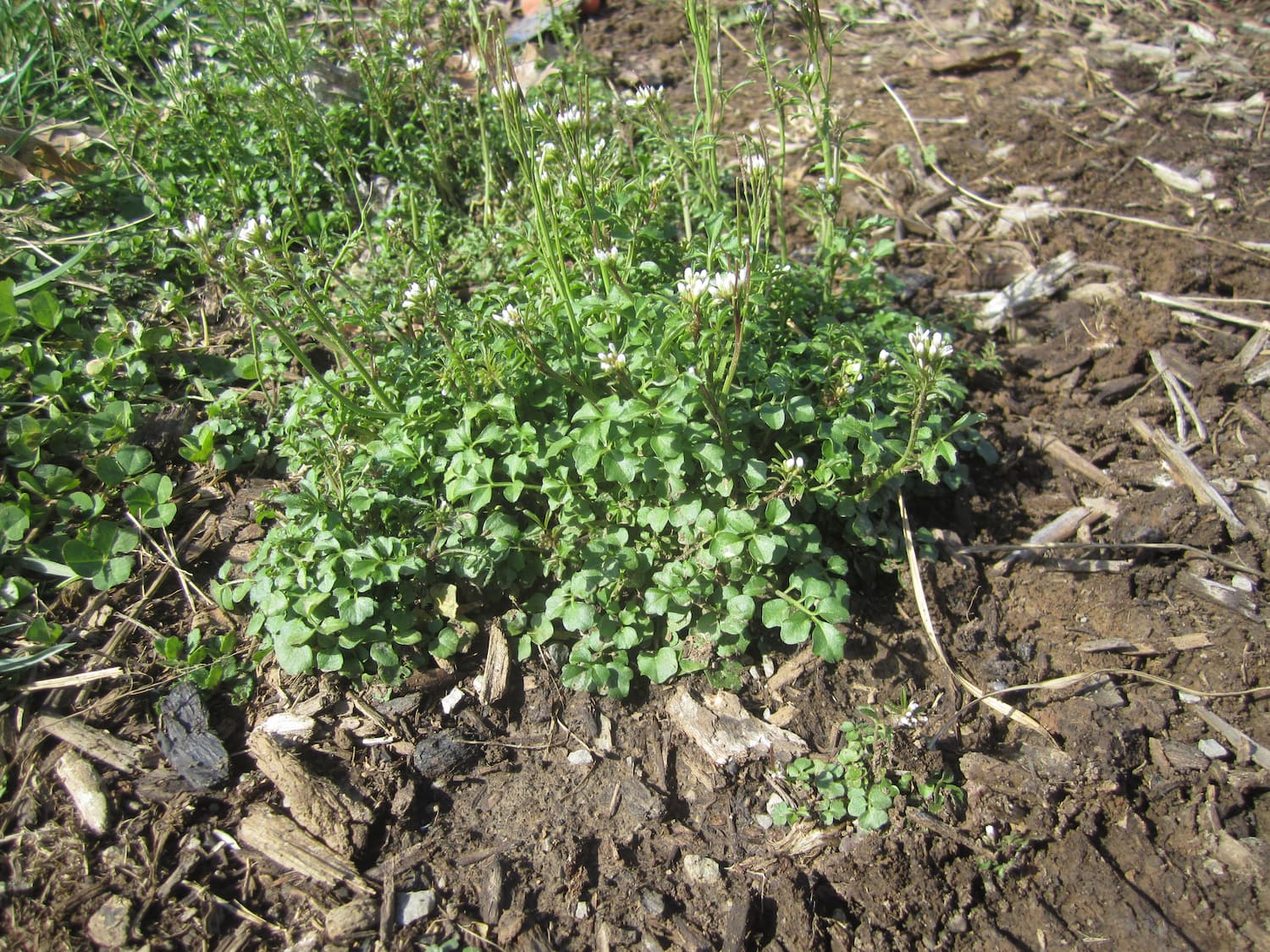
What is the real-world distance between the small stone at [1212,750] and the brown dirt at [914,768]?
2 cm

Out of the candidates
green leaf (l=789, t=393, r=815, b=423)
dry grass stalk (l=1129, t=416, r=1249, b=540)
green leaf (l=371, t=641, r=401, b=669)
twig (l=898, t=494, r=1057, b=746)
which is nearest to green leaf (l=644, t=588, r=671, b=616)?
green leaf (l=789, t=393, r=815, b=423)

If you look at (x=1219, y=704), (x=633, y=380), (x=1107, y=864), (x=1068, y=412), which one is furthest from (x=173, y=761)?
(x=1068, y=412)

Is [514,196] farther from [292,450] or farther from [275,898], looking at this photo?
[275,898]

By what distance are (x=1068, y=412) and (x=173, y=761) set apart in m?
3.52

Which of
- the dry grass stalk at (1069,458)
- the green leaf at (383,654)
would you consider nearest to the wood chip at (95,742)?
the green leaf at (383,654)

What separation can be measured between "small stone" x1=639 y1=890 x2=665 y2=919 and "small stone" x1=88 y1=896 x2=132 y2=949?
1.34 meters

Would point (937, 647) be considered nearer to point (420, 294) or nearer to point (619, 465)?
point (619, 465)

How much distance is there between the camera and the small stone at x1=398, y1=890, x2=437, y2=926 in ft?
7.42

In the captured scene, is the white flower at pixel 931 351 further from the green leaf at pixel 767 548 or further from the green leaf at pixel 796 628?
the green leaf at pixel 796 628

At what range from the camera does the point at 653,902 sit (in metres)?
2.32

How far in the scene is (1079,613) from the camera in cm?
295

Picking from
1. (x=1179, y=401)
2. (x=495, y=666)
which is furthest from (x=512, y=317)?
(x=1179, y=401)

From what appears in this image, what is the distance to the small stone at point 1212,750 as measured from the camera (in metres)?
2.54

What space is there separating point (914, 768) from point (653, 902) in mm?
855
